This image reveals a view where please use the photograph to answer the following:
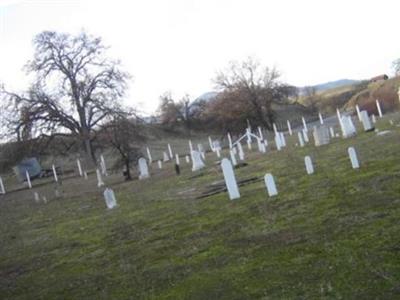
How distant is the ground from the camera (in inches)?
229

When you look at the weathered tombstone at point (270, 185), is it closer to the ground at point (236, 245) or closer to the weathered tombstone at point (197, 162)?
the ground at point (236, 245)

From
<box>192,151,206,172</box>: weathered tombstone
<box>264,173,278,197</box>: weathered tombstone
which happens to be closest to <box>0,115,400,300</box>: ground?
<box>264,173,278,197</box>: weathered tombstone

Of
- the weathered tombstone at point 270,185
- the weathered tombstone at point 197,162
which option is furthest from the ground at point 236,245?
the weathered tombstone at point 197,162

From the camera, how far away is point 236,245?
793 centimetres

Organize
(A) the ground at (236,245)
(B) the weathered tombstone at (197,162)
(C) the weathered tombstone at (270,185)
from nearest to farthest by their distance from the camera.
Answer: (A) the ground at (236,245) → (C) the weathered tombstone at (270,185) → (B) the weathered tombstone at (197,162)

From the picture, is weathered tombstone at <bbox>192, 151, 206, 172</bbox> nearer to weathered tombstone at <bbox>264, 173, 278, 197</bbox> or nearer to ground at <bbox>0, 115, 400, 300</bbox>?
ground at <bbox>0, 115, 400, 300</bbox>

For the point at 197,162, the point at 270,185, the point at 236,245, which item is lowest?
the point at 236,245

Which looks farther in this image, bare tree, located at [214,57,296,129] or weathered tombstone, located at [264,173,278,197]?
bare tree, located at [214,57,296,129]

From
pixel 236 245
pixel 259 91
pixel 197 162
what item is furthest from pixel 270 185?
pixel 259 91

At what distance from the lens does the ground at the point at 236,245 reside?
229 inches

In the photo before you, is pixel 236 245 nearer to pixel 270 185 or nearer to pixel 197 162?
pixel 270 185

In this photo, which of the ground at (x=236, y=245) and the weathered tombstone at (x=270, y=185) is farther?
the weathered tombstone at (x=270, y=185)

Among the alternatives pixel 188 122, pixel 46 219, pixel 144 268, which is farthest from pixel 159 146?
pixel 144 268

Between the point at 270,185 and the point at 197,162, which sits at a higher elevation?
the point at 197,162
